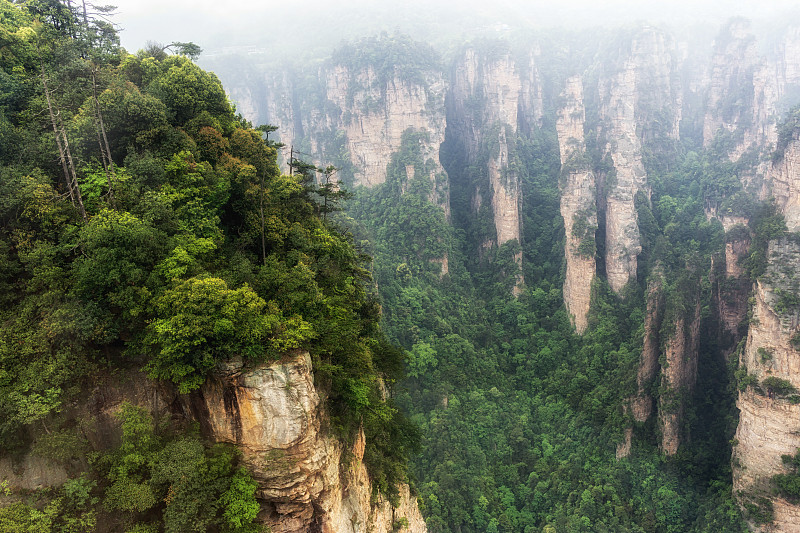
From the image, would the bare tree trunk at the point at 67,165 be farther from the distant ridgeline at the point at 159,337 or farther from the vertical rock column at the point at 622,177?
the vertical rock column at the point at 622,177

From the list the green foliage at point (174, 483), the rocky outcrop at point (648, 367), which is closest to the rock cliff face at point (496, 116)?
the rocky outcrop at point (648, 367)

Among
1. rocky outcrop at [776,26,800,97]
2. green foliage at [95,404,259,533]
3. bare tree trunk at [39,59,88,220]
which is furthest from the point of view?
rocky outcrop at [776,26,800,97]

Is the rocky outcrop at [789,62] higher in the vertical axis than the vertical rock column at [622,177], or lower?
higher

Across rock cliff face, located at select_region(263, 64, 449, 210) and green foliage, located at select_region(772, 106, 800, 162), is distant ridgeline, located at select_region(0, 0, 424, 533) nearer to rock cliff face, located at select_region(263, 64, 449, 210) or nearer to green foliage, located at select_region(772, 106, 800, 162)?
green foliage, located at select_region(772, 106, 800, 162)

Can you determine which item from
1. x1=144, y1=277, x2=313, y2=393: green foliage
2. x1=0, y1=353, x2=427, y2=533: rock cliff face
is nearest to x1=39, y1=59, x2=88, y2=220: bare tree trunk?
x1=144, y1=277, x2=313, y2=393: green foliage

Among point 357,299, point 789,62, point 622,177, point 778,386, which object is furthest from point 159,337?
point 789,62

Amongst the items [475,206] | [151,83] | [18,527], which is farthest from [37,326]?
[475,206]
